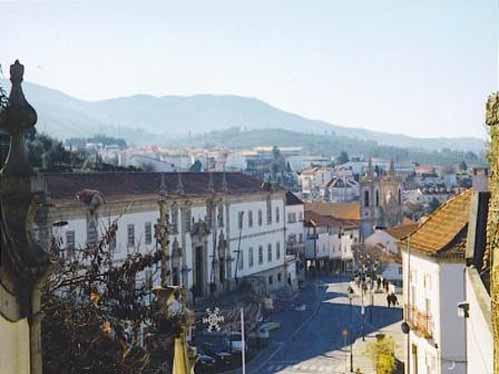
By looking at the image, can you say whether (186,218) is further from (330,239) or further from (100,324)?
(100,324)

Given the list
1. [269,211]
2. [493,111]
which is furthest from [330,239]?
[493,111]

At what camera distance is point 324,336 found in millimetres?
37969

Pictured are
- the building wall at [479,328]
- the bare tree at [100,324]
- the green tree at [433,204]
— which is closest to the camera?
the bare tree at [100,324]

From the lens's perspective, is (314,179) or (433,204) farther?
(314,179)

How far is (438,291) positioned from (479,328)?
9.16m

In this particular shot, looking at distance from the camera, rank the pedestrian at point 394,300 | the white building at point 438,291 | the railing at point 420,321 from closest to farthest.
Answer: the white building at point 438,291, the railing at point 420,321, the pedestrian at point 394,300

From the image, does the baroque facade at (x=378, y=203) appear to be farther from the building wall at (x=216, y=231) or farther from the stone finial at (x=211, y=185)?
the stone finial at (x=211, y=185)

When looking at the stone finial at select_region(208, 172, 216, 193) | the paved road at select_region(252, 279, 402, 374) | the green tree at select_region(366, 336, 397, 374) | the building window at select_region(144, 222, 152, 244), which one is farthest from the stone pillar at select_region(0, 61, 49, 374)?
the stone finial at select_region(208, 172, 216, 193)

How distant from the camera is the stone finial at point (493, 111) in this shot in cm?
468

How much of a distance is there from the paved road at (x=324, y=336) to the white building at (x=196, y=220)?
3.67 metres

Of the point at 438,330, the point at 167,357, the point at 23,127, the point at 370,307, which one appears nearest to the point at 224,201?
the point at 370,307

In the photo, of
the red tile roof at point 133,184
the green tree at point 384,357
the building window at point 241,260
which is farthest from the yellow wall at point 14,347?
the building window at point 241,260

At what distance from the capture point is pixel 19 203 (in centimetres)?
384

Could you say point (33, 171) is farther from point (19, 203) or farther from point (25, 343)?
point (25, 343)
